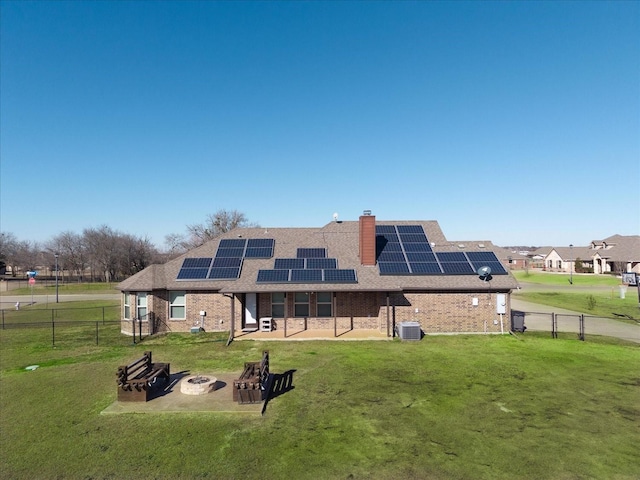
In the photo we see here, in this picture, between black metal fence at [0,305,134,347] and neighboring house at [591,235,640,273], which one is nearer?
black metal fence at [0,305,134,347]

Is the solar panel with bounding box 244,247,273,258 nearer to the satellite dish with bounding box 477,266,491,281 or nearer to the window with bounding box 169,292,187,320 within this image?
the window with bounding box 169,292,187,320

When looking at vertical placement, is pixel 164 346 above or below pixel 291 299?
below

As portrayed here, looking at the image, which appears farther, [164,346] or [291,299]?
[291,299]

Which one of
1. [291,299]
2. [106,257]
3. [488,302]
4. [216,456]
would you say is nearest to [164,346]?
[291,299]

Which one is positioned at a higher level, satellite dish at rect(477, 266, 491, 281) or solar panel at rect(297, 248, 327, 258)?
Result: solar panel at rect(297, 248, 327, 258)

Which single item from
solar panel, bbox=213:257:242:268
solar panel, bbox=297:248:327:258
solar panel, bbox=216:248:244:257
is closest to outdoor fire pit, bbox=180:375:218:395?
solar panel, bbox=213:257:242:268

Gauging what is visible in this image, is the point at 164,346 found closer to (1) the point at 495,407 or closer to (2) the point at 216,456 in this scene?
(2) the point at 216,456
